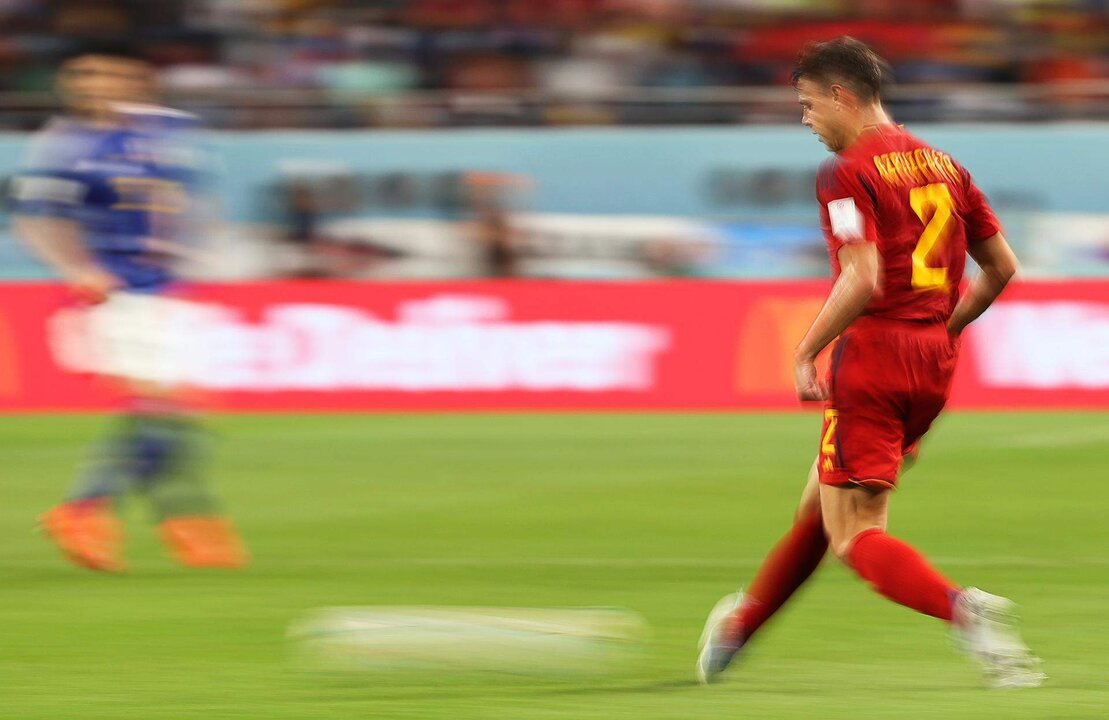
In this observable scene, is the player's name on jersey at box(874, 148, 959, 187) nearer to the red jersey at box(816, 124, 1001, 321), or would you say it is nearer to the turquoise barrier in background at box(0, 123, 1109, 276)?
the red jersey at box(816, 124, 1001, 321)

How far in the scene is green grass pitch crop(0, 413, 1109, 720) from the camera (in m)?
5.09

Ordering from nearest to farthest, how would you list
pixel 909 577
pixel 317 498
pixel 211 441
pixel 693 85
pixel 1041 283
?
pixel 909 577
pixel 317 498
pixel 211 441
pixel 1041 283
pixel 693 85

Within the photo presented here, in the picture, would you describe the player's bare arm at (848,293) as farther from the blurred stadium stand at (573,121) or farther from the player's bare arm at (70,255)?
the blurred stadium stand at (573,121)

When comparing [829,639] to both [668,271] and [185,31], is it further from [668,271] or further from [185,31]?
[185,31]

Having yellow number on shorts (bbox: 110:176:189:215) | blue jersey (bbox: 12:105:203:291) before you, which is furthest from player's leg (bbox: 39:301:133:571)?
yellow number on shorts (bbox: 110:176:189:215)

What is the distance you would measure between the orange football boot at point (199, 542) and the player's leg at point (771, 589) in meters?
2.73

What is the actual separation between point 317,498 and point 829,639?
4307mm

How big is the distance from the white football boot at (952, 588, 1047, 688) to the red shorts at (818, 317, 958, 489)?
14.0 inches

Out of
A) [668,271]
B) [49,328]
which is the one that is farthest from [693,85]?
[49,328]

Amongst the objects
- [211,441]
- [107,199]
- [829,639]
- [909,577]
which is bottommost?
[211,441]

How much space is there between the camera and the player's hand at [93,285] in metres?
7.00

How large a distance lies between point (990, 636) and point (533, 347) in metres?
9.61

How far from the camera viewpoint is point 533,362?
14227mm

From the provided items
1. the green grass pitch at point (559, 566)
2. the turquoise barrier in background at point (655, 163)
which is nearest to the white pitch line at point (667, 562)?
the green grass pitch at point (559, 566)
